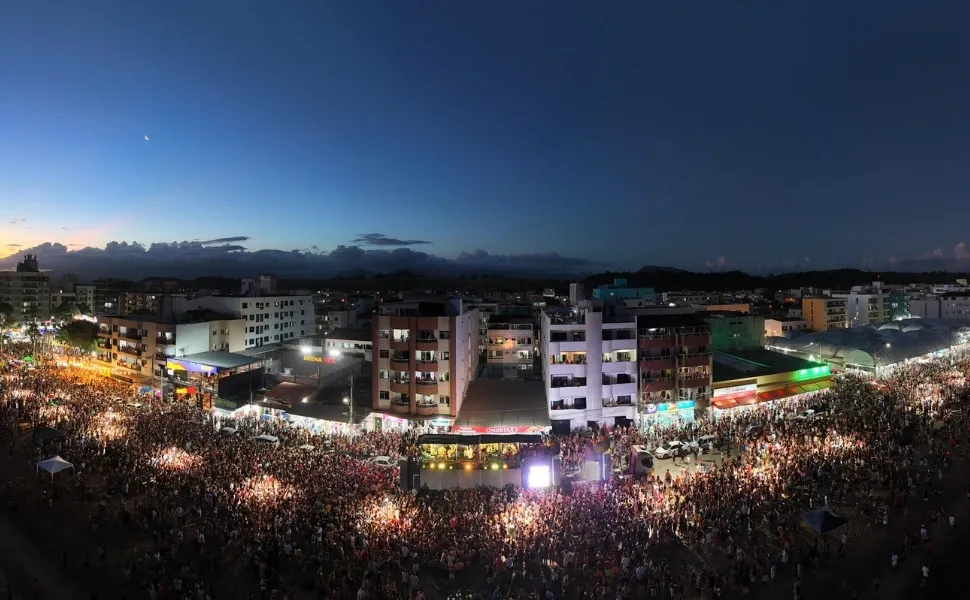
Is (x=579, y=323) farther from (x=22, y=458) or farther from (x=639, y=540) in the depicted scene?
(x=22, y=458)

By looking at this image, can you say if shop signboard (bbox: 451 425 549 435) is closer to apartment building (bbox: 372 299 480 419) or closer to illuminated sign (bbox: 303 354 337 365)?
apartment building (bbox: 372 299 480 419)

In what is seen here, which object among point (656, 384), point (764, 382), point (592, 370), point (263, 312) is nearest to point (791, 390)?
point (764, 382)

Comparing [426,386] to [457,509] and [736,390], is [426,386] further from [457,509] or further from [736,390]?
[736,390]

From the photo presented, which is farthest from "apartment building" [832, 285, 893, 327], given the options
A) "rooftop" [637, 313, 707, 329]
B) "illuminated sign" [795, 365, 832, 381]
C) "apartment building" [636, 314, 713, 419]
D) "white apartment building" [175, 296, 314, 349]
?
"white apartment building" [175, 296, 314, 349]

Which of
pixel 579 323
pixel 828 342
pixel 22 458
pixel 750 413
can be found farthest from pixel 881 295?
pixel 22 458

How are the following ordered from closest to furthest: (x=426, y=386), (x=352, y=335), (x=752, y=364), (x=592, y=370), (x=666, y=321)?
(x=426, y=386) < (x=592, y=370) < (x=666, y=321) < (x=752, y=364) < (x=352, y=335)
